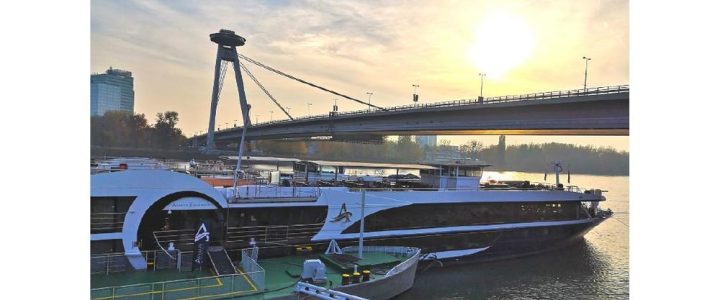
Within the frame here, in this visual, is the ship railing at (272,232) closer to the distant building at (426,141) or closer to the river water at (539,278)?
the river water at (539,278)

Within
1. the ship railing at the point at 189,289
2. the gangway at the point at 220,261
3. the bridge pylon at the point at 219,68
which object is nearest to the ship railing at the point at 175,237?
the gangway at the point at 220,261

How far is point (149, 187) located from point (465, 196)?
8.75 metres

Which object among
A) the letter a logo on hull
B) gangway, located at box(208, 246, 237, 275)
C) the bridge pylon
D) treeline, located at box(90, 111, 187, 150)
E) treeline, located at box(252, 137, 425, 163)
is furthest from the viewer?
treeline, located at box(252, 137, 425, 163)

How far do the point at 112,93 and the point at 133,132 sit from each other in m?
11.8

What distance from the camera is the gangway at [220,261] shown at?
326 inches

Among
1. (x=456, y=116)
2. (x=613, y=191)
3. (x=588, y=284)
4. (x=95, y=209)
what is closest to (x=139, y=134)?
(x=456, y=116)

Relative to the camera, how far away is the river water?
10.8 meters

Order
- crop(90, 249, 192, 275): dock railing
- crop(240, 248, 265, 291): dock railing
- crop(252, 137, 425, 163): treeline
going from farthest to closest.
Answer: crop(252, 137, 425, 163): treeline, crop(90, 249, 192, 275): dock railing, crop(240, 248, 265, 291): dock railing

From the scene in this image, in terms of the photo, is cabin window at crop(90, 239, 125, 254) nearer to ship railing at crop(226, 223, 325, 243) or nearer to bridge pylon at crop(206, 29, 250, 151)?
ship railing at crop(226, 223, 325, 243)

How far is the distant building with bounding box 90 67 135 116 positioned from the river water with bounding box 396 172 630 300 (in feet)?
26.7

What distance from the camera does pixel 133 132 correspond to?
23297mm

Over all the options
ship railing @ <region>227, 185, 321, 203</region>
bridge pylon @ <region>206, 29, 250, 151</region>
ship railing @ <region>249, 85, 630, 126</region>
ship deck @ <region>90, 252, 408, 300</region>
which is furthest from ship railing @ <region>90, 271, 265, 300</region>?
bridge pylon @ <region>206, 29, 250, 151</region>

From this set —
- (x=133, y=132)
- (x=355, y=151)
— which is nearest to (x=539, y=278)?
(x=133, y=132)

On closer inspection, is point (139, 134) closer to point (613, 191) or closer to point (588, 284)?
point (588, 284)
